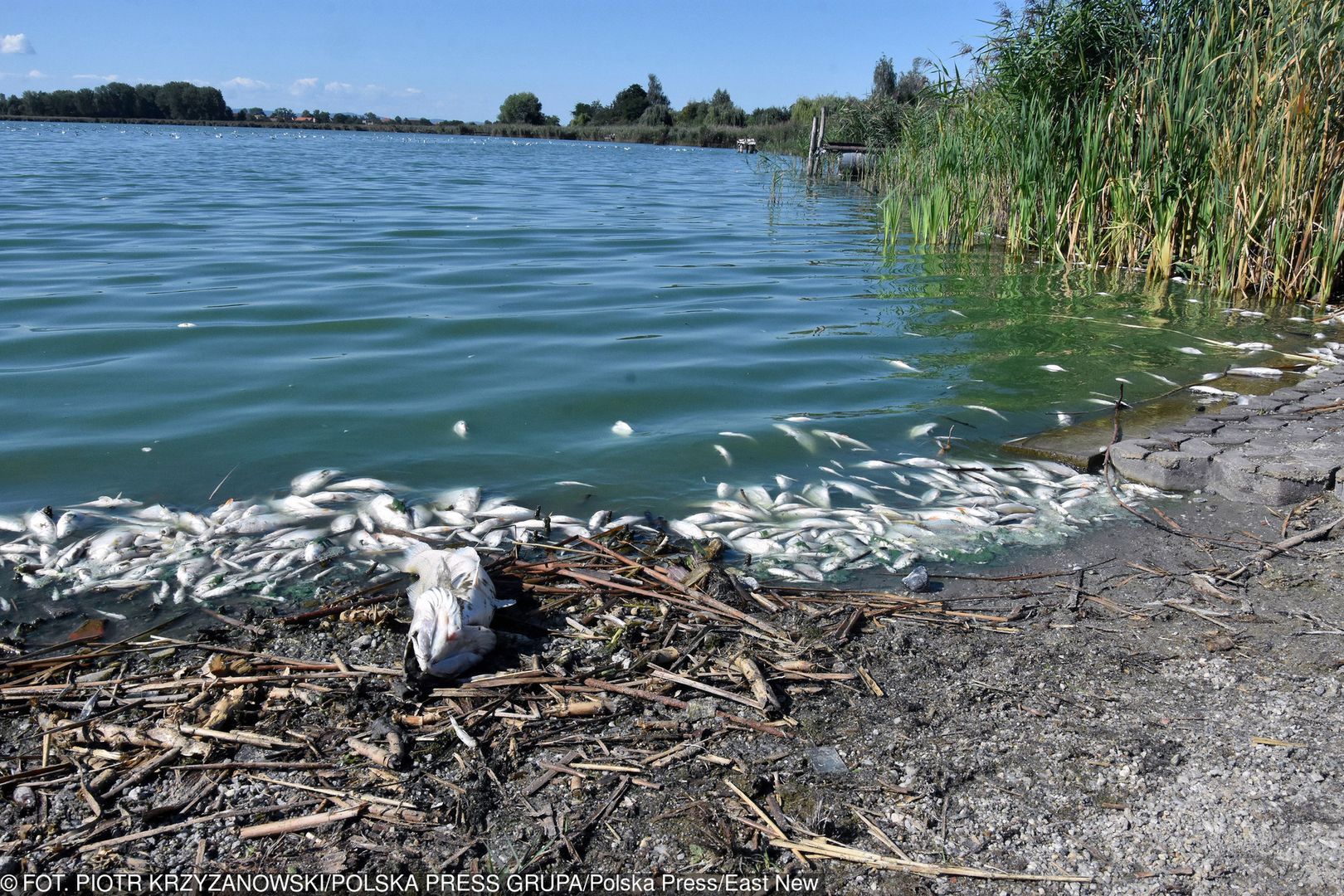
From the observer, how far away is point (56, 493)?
183 inches

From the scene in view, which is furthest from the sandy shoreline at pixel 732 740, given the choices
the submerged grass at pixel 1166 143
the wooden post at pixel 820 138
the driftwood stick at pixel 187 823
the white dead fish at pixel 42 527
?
the wooden post at pixel 820 138

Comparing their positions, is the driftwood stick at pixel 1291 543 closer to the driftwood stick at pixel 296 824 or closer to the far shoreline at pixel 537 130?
the driftwood stick at pixel 296 824

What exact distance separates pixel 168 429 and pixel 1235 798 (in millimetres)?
5489

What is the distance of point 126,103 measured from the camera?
96125 mm

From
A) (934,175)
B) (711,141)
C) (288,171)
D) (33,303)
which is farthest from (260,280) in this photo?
(711,141)

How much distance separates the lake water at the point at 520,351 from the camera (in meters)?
5.23

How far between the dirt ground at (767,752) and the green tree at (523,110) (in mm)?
115853

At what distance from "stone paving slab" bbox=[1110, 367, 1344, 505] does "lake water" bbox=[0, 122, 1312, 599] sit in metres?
0.82

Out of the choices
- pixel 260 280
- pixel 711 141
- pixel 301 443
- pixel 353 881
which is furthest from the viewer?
pixel 711 141

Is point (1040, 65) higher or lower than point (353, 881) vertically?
higher

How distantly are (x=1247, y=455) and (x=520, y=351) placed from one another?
16.6 ft

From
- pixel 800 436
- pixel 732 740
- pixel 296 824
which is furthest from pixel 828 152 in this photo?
pixel 296 824

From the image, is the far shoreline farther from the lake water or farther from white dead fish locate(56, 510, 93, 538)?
white dead fish locate(56, 510, 93, 538)

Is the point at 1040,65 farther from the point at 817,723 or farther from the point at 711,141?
the point at 711,141
